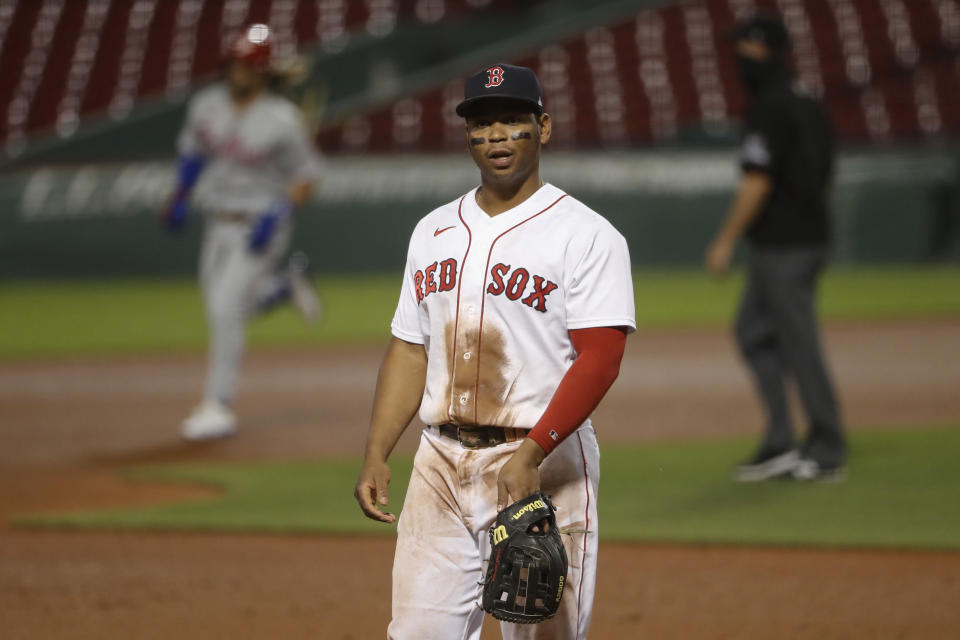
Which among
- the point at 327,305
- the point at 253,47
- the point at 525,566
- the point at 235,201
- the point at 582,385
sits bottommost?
the point at 327,305

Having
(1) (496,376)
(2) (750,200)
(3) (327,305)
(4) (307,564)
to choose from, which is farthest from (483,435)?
(3) (327,305)

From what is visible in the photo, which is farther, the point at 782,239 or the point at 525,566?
the point at 782,239

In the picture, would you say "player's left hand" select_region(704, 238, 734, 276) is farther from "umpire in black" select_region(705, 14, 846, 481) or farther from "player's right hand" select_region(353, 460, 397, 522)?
"player's right hand" select_region(353, 460, 397, 522)

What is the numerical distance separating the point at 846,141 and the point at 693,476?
15.3 m

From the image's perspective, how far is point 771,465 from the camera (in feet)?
24.3

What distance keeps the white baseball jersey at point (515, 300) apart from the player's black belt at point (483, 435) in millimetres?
25

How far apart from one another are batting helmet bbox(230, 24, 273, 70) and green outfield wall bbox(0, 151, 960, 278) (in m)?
11.6

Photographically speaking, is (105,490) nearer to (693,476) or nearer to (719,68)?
(693,476)

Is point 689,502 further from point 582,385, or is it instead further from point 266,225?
point 582,385

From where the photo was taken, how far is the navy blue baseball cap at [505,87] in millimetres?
3201

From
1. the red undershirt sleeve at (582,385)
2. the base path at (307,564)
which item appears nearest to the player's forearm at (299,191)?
the base path at (307,564)

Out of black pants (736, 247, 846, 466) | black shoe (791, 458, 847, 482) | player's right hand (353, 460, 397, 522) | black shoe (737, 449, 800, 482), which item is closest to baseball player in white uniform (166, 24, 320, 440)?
black pants (736, 247, 846, 466)

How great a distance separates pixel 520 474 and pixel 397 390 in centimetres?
53

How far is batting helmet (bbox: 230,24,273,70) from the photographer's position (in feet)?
28.2
